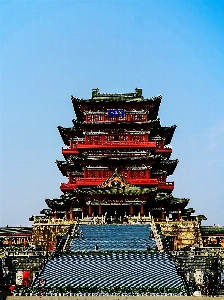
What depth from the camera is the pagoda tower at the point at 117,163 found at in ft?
151

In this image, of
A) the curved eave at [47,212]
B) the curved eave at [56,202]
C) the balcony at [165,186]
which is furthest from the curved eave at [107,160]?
the curved eave at [47,212]

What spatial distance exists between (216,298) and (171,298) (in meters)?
2.05

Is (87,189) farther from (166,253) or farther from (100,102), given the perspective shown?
(166,253)

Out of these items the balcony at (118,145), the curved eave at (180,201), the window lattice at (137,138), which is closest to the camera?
the curved eave at (180,201)

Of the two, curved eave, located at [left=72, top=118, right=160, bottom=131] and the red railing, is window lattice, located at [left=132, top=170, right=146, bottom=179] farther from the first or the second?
curved eave, located at [left=72, top=118, right=160, bottom=131]

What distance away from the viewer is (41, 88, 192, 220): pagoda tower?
46.2 metres

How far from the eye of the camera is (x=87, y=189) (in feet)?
152

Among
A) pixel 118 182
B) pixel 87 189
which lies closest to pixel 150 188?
pixel 118 182

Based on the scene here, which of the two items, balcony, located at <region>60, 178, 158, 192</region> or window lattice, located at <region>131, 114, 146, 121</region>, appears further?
window lattice, located at <region>131, 114, 146, 121</region>

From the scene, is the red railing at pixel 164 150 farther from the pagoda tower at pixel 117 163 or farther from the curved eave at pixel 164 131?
the curved eave at pixel 164 131

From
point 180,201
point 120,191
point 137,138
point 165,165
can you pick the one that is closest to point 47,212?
point 120,191


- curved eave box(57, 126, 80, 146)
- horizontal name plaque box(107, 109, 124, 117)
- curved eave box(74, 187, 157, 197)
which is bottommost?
curved eave box(74, 187, 157, 197)

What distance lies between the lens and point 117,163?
5112 cm

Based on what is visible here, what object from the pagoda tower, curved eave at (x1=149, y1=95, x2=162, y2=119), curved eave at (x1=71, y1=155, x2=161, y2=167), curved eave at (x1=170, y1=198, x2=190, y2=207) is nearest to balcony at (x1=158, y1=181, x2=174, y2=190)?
the pagoda tower
